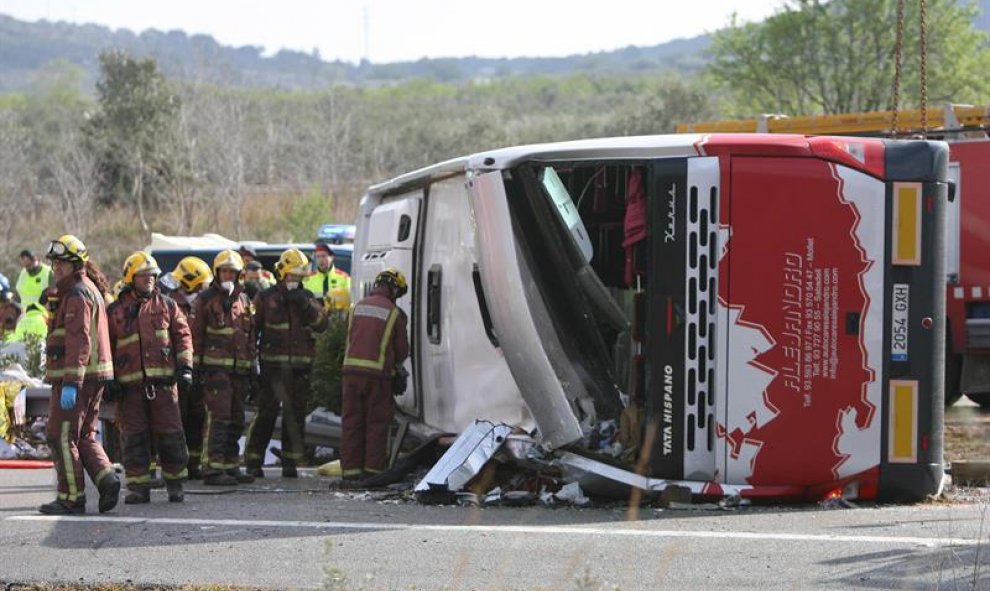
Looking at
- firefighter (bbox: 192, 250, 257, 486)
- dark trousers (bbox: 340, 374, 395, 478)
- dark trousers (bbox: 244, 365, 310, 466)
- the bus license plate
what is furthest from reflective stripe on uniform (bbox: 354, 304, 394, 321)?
the bus license plate

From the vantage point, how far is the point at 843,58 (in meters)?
34.4

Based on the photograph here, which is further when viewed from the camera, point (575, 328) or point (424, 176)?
point (424, 176)

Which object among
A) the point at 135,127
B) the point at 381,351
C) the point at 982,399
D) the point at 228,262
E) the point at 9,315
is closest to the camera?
the point at 381,351

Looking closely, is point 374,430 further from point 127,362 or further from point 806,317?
point 806,317

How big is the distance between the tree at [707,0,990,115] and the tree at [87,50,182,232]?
619 inches

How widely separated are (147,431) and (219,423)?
3.71 feet

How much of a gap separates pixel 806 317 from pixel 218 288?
15.4 ft

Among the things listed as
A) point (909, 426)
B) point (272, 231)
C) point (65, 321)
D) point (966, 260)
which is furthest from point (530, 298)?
point (272, 231)

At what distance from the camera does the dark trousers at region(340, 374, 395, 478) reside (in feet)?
34.4

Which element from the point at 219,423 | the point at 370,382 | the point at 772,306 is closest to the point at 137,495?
the point at 219,423

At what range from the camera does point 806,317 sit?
869 centimetres

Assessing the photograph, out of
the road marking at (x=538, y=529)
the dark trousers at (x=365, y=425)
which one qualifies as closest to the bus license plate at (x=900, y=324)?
the road marking at (x=538, y=529)

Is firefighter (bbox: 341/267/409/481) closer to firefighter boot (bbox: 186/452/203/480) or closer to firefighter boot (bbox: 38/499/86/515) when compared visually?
firefighter boot (bbox: 186/452/203/480)

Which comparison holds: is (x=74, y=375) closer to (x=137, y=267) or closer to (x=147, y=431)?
(x=147, y=431)
